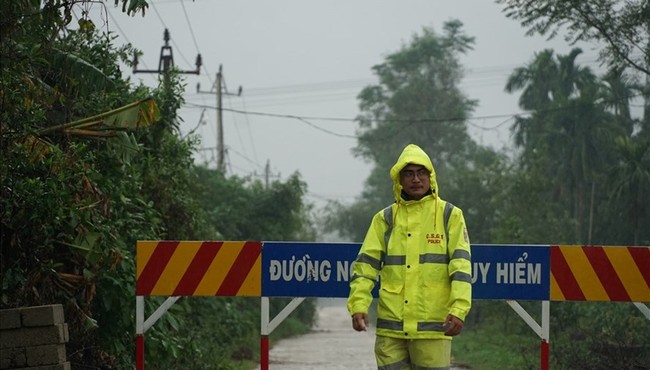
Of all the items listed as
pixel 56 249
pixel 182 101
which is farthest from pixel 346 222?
pixel 56 249

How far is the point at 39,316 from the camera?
8328 millimetres

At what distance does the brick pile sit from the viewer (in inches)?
325

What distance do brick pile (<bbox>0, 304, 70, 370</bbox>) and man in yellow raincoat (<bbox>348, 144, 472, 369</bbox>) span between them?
96.5 inches

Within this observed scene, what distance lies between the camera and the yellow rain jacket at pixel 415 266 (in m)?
6.83

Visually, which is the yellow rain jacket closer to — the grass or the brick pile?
the brick pile

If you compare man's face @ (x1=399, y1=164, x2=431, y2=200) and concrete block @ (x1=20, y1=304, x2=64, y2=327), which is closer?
man's face @ (x1=399, y1=164, x2=431, y2=200)

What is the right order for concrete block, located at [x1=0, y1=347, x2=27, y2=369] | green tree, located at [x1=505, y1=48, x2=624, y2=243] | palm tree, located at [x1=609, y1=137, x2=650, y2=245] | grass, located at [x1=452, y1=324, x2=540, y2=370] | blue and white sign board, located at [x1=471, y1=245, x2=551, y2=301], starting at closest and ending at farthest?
concrete block, located at [x1=0, y1=347, x2=27, y2=369], blue and white sign board, located at [x1=471, y1=245, x2=551, y2=301], grass, located at [x1=452, y1=324, x2=540, y2=370], palm tree, located at [x1=609, y1=137, x2=650, y2=245], green tree, located at [x1=505, y1=48, x2=624, y2=243]

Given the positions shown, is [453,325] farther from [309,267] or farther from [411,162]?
[309,267]

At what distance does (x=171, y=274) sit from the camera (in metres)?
9.27

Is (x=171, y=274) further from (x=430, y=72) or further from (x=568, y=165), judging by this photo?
(x=430, y=72)

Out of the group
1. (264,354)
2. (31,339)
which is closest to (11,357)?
(31,339)

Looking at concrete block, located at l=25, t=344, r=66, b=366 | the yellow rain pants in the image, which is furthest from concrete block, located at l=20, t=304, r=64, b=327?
the yellow rain pants

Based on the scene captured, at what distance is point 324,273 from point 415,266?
2.43 m

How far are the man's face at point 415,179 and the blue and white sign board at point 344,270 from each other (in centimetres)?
220
